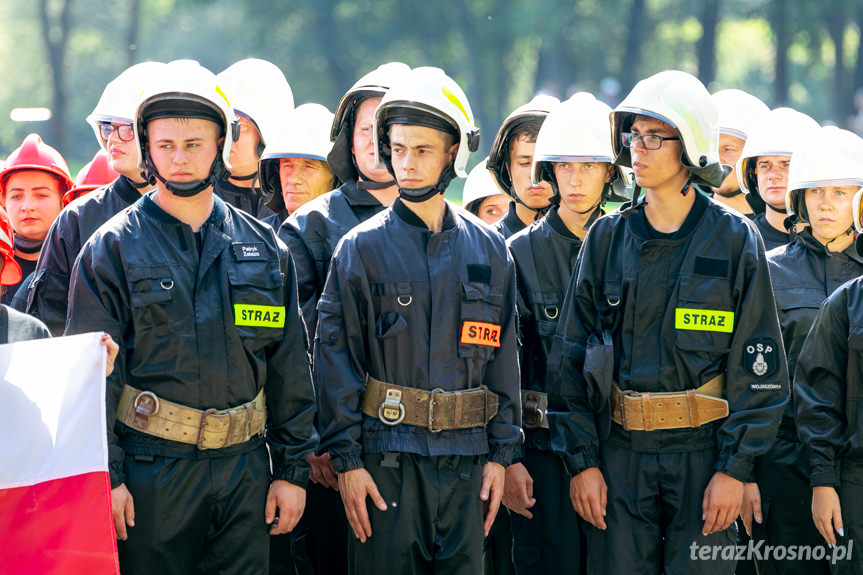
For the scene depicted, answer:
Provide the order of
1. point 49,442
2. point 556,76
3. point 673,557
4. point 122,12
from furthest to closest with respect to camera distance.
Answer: point 122,12, point 556,76, point 673,557, point 49,442

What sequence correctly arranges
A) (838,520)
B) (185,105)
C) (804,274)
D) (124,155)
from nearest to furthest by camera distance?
(185,105) → (838,520) → (804,274) → (124,155)

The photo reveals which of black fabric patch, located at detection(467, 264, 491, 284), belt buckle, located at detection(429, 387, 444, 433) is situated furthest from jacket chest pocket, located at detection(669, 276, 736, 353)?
belt buckle, located at detection(429, 387, 444, 433)

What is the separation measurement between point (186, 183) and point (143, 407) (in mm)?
999

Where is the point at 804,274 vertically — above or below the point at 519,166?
below

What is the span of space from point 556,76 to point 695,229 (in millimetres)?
39905

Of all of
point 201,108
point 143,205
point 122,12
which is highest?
point 122,12

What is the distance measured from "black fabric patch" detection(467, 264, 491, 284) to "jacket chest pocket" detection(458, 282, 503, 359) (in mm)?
A: 20

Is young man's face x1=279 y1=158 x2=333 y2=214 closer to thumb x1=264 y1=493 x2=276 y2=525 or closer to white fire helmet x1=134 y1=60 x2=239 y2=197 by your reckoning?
white fire helmet x1=134 y1=60 x2=239 y2=197

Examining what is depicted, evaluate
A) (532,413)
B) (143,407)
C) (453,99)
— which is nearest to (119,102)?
(453,99)

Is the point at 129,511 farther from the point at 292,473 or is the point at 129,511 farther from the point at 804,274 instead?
the point at 804,274

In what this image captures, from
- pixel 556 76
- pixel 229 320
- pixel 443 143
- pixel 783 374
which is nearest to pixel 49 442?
pixel 229 320

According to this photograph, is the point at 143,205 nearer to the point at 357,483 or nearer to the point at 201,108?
the point at 201,108

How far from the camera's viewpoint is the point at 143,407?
4961mm

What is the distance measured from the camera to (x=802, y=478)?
6609 millimetres
